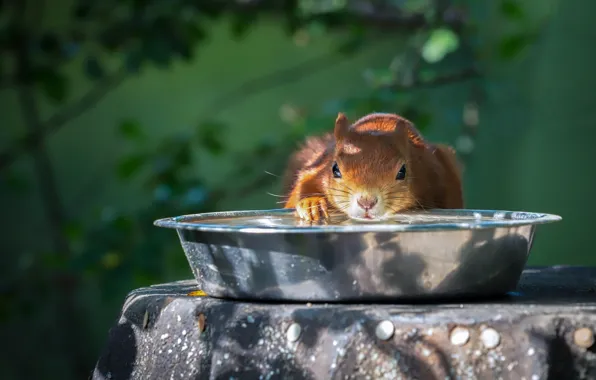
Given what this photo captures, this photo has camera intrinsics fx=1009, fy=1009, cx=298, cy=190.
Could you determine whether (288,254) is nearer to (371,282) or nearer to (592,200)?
(371,282)

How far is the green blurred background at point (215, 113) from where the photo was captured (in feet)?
11.2

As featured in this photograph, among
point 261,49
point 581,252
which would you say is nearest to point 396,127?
point 581,252

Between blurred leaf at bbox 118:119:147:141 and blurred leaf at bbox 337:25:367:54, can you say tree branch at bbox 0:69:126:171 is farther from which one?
blurred leaf at bbox 337:25:367:54

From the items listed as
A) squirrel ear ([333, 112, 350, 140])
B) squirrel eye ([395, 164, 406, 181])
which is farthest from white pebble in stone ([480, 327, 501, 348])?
squirrel ear ([333, 112, 350, 140])

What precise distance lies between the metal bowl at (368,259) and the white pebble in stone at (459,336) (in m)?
0.14

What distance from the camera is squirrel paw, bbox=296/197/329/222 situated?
1826mm

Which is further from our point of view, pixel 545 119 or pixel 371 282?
pixel 545 119

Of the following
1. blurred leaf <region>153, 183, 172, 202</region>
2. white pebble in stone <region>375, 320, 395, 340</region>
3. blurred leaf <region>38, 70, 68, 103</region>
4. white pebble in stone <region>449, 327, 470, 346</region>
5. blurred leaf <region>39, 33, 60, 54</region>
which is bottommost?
blurred leaf <region>153, 183, 172, 202</region>

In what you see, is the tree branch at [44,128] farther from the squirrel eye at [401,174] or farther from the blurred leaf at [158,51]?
the squirrel eye at [401,174]

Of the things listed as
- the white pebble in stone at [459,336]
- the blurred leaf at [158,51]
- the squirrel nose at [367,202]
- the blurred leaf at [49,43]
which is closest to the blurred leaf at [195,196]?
the blurred leaf at [158,51]

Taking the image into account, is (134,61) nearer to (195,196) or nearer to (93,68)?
(93,68)

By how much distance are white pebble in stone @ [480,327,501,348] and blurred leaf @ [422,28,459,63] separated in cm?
210

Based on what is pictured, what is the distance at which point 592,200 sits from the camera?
13.0 ft

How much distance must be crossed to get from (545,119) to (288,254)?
287 centimetres
